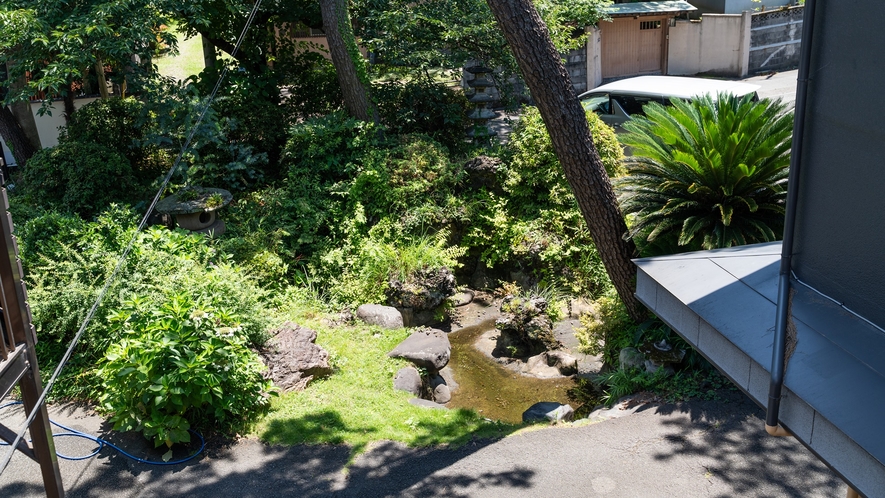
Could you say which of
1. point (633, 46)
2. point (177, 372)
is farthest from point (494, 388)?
point (633, 46)

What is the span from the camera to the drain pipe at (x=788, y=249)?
148 inches

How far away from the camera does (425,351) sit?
953 cm

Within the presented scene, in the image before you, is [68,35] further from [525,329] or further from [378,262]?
[525,329]

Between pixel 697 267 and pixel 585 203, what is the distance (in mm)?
3364

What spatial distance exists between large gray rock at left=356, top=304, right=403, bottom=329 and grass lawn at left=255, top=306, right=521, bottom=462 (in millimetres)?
853

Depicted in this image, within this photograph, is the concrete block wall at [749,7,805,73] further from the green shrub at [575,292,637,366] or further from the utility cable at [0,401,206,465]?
the utility cable at [0,401,206,465]

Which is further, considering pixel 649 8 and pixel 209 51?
pixel 649 8

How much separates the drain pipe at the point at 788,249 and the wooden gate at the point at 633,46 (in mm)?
18353

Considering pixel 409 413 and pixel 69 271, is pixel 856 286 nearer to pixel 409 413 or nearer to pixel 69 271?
pixel 409 413

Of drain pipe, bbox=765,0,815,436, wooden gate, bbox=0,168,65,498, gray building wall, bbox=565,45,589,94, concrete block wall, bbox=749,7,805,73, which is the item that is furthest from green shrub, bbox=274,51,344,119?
concrete block wall, bbox=749,7,805,73

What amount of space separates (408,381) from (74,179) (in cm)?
622

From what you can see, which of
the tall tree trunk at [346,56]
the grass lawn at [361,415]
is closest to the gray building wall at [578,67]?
the tall tree trunk at [346,56]

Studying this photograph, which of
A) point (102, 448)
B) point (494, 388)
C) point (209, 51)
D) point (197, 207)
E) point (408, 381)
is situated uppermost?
point (209, 51)

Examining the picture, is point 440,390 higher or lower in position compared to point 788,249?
lower
